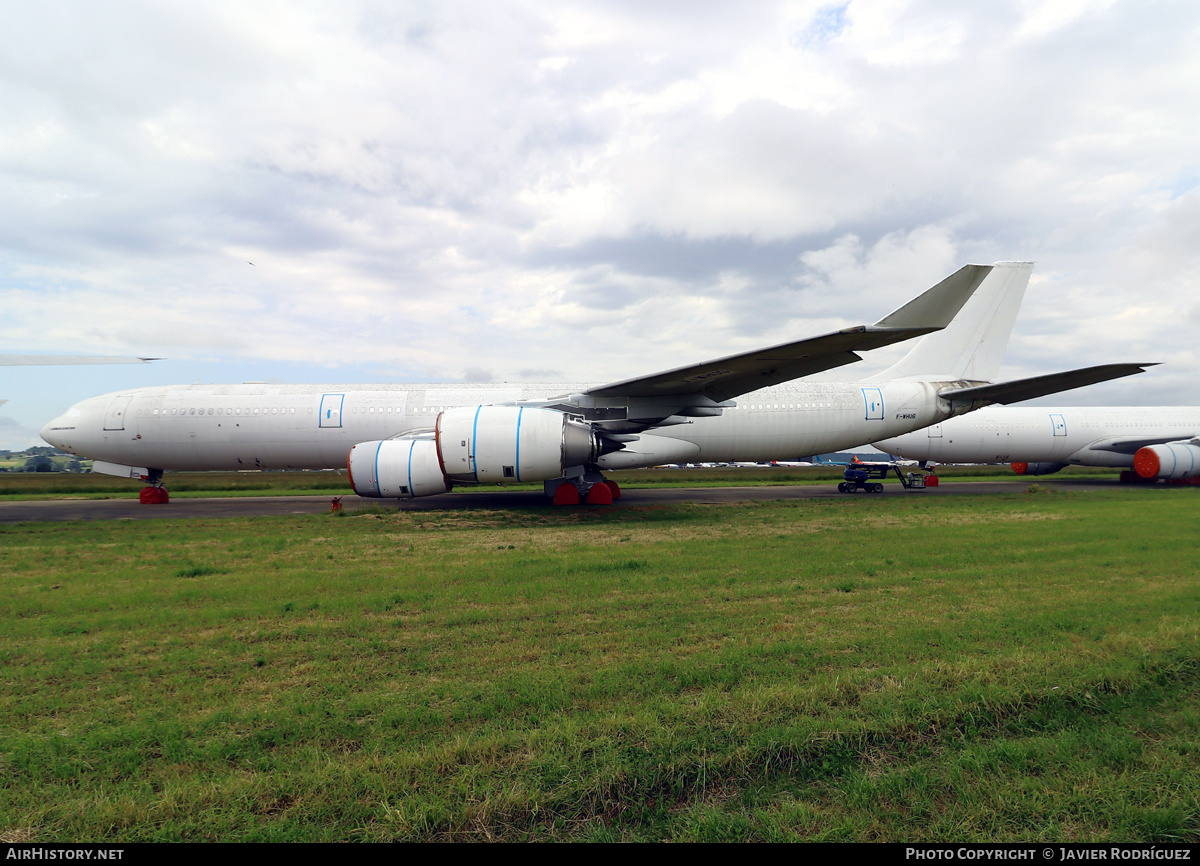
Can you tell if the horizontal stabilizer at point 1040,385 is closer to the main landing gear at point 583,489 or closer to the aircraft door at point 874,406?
the aircraft door at point 874,406

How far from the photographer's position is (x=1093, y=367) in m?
12.4

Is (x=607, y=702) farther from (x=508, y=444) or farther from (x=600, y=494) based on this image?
(x=600, y=494)

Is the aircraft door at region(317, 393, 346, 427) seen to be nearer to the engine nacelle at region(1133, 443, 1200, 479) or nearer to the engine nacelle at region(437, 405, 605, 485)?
the engine nacelle at region(437, 405, 605, 485)

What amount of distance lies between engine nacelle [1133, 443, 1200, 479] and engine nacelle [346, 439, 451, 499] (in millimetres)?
27669

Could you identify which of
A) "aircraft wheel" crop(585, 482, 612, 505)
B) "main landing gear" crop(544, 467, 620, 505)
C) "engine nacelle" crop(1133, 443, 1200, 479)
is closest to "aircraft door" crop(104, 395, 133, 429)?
"main landing gear" crop(544, 467, 620, 505)

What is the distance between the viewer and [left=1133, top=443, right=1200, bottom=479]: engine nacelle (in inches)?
881

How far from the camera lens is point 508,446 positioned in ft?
35.5

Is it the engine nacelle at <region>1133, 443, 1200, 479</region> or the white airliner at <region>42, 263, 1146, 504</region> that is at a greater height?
the white airliner at <region>42, 263, 1146, 504</region>

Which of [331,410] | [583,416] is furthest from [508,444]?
[331,410]

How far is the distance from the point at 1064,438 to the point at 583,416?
2434cm

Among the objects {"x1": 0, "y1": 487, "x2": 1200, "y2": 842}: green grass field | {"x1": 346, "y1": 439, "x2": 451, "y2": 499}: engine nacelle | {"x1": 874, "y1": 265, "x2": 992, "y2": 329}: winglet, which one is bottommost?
{"x1": 0, "y1": 487, "x2": 1200, "y2": 842}: green grass field

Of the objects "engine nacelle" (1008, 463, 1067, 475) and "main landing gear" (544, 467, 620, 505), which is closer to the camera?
"main landing gear" (544, 467, 620, 505)
